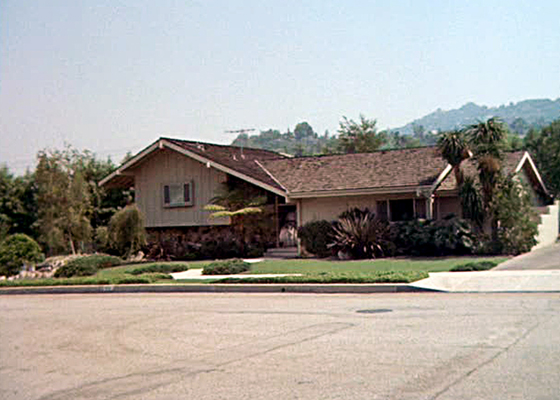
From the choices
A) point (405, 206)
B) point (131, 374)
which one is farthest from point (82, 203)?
point (131, 374)

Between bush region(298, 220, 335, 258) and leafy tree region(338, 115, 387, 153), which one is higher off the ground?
leafy tree region(338, 115, 387, 153)

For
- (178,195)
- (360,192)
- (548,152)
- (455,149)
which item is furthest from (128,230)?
(548,152)

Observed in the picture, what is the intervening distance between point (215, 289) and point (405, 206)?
487 inches

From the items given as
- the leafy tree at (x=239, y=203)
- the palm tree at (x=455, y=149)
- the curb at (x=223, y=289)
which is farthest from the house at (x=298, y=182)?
the curb at (x=223, y=289)

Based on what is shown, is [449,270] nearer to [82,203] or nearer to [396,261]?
[396,261]

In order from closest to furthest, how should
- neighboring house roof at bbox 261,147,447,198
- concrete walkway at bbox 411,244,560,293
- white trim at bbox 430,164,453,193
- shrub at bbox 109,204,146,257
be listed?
concrete walkway at bbox 411,244,560,293
white trim at bbox 430,164,453,193
neighboring house roof at bbox 261,147,447,198
shrub at bbox 109,204,146,257

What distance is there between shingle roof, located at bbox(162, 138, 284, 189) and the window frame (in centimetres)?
175

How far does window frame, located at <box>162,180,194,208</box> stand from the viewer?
35500 millimetres

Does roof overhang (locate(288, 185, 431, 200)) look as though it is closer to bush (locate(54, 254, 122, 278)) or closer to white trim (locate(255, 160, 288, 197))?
white trim (locate(255, 160, 288, 197))

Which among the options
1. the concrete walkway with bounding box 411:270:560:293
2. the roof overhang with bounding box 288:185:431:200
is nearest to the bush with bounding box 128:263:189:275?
the roof overhang with bounding box 288:185:431:200

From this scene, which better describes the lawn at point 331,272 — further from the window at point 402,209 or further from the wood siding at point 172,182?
the wood siding at point 172,182

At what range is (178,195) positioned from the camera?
36031 mm

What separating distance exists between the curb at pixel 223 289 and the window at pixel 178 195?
1181 cm

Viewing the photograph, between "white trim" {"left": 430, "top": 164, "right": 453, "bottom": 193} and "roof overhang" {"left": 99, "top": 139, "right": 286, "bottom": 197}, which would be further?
"roof overhang" {"left": 99, "top": 139, "right": 286, "bottom": 197}
